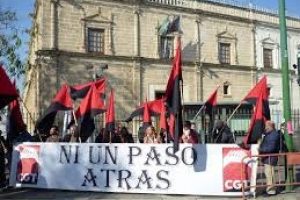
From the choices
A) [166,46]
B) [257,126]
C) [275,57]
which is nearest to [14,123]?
[257,126]

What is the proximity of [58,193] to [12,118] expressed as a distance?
2854 millimetres

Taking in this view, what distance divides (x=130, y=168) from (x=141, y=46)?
19.4m

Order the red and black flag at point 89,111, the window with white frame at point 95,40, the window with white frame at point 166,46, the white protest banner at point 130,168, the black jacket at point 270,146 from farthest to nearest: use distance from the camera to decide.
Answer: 1. the window with white frame at point 166,46
2. the window with white frame at point 95,40
3. the red and black flag at point 89,111
4. the black jacket at point 270,146
5. the white protest banner at point 130,168

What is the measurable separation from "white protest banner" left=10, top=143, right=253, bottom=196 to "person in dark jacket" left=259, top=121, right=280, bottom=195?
0.64 meters

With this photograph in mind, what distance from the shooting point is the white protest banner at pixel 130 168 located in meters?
11.5

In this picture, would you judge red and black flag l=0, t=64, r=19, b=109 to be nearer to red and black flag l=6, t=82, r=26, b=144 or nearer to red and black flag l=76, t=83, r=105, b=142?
red and black flag l=6, t=82, r=26, b=144

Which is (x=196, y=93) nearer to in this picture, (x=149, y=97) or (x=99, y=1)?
(x=149, y=97)

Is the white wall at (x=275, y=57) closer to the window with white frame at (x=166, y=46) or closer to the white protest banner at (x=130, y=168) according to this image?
the window with white frame at (x=166, y=46)

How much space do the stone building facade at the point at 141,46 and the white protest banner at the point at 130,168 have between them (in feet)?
48.8

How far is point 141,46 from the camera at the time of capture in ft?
101

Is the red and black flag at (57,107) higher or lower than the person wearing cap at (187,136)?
higher

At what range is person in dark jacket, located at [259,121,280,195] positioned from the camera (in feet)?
38.7

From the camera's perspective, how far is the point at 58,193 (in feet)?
40.6

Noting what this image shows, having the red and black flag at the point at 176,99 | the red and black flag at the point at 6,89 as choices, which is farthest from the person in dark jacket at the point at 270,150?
the red and black flag at the point at 6,89
